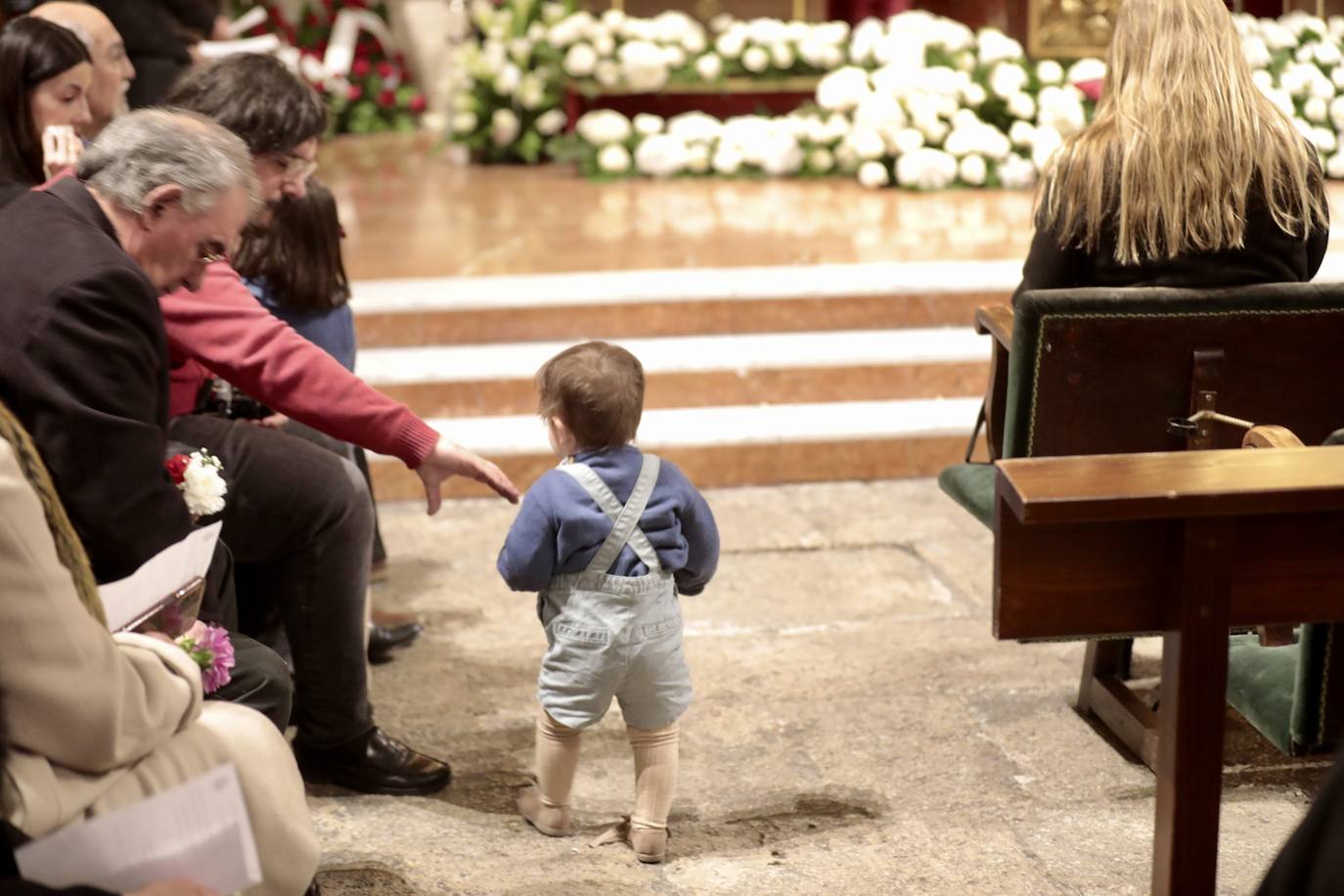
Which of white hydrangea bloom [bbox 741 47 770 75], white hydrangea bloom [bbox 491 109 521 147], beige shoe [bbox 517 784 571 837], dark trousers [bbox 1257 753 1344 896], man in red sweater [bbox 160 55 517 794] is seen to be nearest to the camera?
dark trousers [bbox 1257 753 1344 896]

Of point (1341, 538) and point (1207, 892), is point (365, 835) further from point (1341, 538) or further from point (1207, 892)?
point (1341, 538)

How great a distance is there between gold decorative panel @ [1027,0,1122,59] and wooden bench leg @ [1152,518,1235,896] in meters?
6.41

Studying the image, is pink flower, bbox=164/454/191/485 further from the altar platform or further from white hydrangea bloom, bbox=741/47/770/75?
white hydrangea bloom, bbox=741/47/770/75

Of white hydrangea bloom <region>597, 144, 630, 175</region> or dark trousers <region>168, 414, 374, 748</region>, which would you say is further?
white hydrangea bloom <region>597, 144, 630, 175</region>

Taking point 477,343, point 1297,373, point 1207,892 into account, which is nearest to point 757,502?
point 477,343

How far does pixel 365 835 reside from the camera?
303 centimetres

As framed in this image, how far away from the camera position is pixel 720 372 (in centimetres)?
544

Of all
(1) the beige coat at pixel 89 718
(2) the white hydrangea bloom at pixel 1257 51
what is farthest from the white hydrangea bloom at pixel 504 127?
(1) the beige coat at pixel 89 718

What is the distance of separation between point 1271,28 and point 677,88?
10.2ft

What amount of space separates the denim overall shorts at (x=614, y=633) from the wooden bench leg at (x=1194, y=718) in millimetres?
877

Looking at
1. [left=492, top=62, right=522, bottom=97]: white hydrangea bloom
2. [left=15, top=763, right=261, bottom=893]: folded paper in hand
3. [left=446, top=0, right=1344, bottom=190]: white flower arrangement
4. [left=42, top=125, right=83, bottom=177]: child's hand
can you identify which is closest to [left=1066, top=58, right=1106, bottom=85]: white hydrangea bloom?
[left=446, top=0, right=1344, bottom=190]: white flower arrangement

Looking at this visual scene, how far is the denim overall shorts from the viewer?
9.16ft

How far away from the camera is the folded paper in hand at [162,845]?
180 cm

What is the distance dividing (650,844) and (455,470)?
787 millimetres
